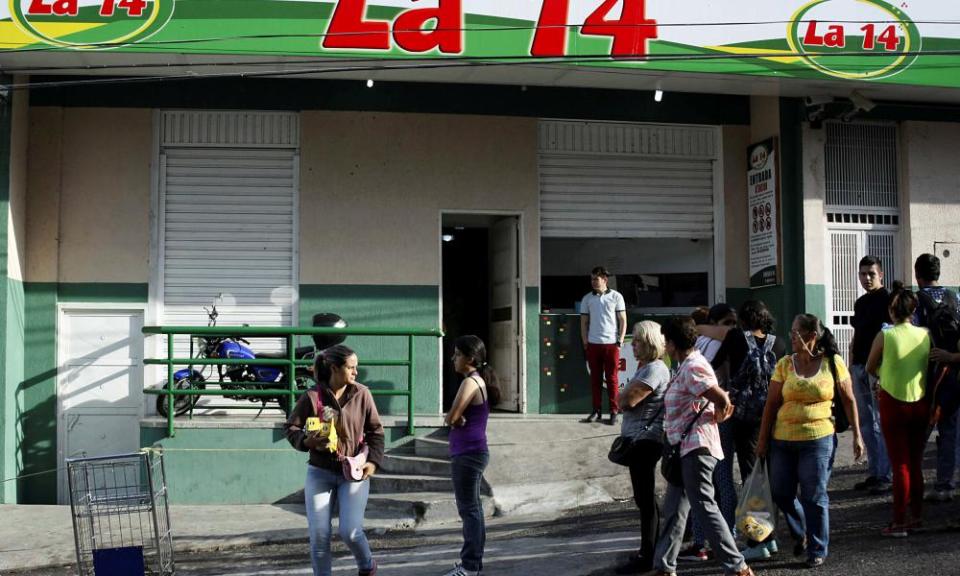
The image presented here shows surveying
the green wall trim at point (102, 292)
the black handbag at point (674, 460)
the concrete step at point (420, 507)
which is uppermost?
the green wall trim at point (102, 292)

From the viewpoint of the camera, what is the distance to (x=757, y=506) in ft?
23.2

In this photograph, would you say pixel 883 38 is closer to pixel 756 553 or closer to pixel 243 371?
pixel 756 553

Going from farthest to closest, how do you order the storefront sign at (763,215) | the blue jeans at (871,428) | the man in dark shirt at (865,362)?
1. the storefront sign at (763,215)
2. the blue jeans at (871,428)
3. the man in dark shirt at (865,362)

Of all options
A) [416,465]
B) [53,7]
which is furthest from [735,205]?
[53,7]

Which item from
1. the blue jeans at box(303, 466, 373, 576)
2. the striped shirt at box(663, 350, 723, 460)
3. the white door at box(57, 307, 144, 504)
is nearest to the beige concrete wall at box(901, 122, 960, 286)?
the striped shirt at box(663, 350, 723, 460)

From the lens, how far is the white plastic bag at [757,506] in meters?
7.06

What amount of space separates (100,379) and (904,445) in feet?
30.8

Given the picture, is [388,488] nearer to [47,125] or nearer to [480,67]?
[480,67]

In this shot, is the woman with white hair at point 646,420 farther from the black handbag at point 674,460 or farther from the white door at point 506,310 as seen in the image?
the white door at point 506,310

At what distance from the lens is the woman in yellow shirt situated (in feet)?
22.7

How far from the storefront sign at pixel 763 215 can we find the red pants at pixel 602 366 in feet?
8.57

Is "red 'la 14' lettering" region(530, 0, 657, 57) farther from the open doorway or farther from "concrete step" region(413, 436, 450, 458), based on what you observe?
"concrete step" region(413, 436, 450, 458)

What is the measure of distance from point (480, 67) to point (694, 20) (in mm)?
2491

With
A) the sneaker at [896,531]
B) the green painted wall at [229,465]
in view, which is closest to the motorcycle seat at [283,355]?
the green painted wall at [229,465]
